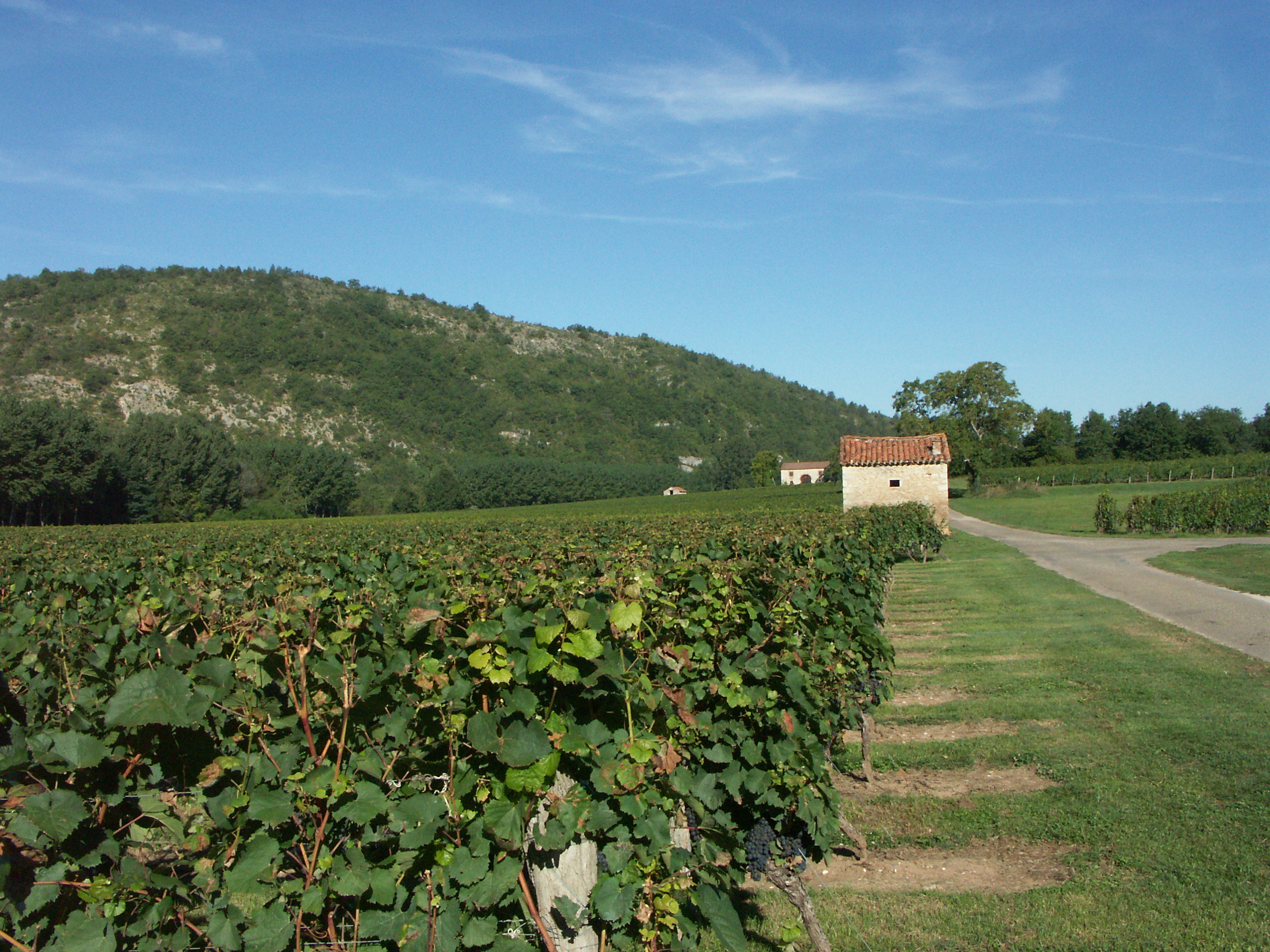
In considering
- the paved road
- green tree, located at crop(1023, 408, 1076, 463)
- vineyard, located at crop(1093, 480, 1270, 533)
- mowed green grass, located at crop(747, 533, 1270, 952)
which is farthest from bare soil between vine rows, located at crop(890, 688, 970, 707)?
green tree, located at crop(1023, 408, 1076, 463)

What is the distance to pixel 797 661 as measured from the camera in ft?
12.5

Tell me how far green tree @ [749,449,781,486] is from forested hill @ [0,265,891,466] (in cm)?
1179

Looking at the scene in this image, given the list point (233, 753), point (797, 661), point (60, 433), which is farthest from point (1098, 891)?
point (60, 433)

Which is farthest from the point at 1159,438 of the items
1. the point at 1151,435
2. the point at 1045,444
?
the point at 1045,444

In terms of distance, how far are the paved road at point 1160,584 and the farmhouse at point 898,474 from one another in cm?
427

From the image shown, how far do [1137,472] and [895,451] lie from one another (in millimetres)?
46363

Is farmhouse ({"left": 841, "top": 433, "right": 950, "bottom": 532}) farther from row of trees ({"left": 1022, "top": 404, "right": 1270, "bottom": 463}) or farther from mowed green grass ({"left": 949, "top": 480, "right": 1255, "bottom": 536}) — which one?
row of trees ({"left": 1022, "top": 404, "right": 1270, "bottom": 463})

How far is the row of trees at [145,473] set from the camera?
184 ft

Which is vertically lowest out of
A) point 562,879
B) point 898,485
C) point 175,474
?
point 562,879

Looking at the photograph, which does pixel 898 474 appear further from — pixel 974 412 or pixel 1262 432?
pixel 1262 432

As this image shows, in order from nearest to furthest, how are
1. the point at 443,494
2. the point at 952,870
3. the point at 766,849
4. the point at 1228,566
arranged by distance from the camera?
A: the point at 766,849 < the point at 952,870 < the point at 1228,566 < the point at 443,494

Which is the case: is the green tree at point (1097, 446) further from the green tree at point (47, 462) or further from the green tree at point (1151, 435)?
the green tree at point (47, 462)

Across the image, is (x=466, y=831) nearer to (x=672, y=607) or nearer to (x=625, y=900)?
(x=625, y=900)

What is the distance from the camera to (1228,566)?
706 inches
